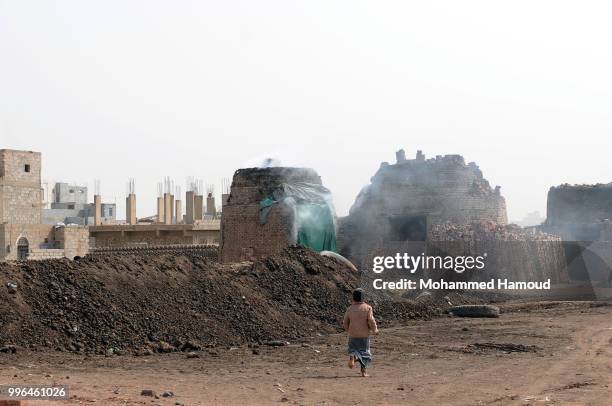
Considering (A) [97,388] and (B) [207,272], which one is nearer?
(A) [97,388]

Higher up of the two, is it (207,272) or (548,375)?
(207,272)

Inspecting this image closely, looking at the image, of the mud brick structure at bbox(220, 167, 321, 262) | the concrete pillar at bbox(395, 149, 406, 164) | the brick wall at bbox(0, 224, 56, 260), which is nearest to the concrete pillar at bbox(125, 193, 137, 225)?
the brick wall at bbox(0, 224, 56, 260)

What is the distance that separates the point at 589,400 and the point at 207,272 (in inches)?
314

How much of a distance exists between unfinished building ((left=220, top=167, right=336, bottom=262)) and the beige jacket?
11.7 meters

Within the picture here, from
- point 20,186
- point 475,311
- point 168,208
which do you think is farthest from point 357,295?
point 168,208

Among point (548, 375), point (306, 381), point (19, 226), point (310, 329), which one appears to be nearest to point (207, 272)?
point (310, 329)

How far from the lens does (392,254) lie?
2188 cm

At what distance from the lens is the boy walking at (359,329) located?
944cm

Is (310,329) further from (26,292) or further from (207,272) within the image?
(26,292)

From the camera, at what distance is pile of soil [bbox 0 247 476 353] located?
37.0 ft

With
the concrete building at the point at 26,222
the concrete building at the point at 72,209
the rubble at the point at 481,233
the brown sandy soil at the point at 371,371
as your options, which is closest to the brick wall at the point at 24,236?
the concrete building at the point at 26,222

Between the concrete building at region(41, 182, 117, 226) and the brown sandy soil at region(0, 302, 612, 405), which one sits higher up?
the concrete building at region(41, 182, 117, 226)

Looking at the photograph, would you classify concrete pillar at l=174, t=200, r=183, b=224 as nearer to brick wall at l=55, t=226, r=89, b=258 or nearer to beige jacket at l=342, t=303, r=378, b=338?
brick wall at l=55, t=226, r=89, b=258

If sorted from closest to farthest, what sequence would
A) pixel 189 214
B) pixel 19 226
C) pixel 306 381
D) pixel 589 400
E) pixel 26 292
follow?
pixel 589 400 < pixel 306 381 < pixel 26 292 < pixel 19 226 < pixel 189 214
